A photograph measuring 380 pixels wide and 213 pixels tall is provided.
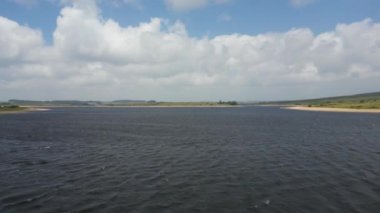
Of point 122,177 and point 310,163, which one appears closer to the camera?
point 122,177

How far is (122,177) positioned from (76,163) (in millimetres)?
8343

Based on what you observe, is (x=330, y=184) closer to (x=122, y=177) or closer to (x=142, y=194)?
(x=142, y=194)

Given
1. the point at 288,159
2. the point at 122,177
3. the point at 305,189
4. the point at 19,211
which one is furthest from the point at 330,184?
the point at 19,211

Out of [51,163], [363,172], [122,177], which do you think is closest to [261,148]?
[363,172]

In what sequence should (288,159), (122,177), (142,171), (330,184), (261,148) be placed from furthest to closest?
(261,148) < (288,159) < (142,171) < (122,177) < (330,184)

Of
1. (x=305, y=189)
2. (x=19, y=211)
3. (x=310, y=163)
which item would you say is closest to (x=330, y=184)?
(x=305, y=189)

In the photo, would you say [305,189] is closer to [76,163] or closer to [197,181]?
[197,181]

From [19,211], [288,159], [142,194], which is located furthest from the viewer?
[288,159]

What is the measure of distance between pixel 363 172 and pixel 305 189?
864 cm

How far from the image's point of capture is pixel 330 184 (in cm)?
2319

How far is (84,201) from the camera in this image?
1947cm

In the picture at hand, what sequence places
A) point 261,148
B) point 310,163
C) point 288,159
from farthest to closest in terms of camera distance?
point 261,148 → point 288,159 → point 310,163

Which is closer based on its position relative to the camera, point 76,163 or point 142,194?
point 142,194

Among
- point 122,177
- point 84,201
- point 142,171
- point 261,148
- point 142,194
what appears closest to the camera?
point 84,201
